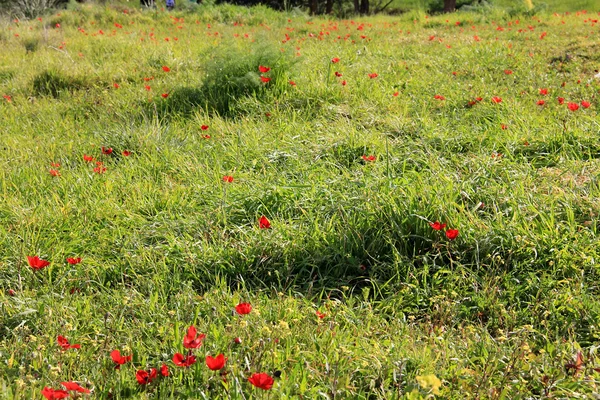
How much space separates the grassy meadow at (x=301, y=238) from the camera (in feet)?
6.30

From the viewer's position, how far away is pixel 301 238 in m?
2.72

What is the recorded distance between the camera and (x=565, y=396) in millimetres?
1784

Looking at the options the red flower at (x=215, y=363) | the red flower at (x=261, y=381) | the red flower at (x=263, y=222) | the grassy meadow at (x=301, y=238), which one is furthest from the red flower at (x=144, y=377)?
the red flower at (x=263, y=222)

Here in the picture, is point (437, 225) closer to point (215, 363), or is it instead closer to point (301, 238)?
point (301, 238)

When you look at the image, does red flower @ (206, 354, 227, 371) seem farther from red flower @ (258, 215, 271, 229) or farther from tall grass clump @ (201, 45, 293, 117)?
tall grass clump @ (201, 45, 293, 117)

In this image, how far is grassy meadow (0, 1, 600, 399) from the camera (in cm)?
192

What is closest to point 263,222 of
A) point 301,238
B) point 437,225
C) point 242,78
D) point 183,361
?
point 301,238

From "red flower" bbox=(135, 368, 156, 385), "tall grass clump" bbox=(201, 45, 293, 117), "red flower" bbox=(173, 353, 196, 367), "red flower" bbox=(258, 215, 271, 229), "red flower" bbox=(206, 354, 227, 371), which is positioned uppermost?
"tall grass clump" bbox=(201, 45, 293, 117)

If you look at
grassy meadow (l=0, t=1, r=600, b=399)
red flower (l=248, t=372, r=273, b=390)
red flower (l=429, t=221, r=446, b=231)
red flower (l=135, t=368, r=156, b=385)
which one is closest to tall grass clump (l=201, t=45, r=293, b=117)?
grassy meadow (l=0, t=1, r=600, b=399)

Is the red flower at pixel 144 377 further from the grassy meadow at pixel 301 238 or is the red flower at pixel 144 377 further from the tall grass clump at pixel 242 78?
the tall grass clump at pixel 242 78

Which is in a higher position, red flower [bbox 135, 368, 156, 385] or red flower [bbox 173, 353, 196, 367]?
red flower [bbox 173, 353, 196, 367]

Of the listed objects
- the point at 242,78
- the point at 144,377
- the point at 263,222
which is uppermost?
the point at 242,78

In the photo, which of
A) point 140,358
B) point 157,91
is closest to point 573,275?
point 140,358

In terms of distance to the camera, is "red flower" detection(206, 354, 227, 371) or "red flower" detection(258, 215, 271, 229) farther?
"red flower" detection(258, 215, 271, 229)
